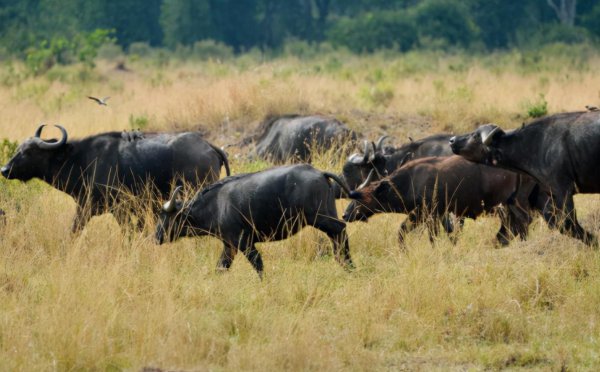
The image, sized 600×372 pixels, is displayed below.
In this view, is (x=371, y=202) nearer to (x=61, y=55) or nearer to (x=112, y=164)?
(x=112, y=164)

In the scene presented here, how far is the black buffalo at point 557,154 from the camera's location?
9484 millimetres

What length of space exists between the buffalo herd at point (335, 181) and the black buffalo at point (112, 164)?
0.03 feet

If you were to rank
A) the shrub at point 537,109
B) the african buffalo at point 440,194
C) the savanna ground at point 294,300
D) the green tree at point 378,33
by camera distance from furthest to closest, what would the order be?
the green tree at point 378,33, the shrub at point 537,109, the african buffalo at point 440,194, the savanna ground at point 294,300

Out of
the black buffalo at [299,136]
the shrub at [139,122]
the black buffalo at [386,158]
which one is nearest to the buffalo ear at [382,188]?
the black buffalo at [386,158]

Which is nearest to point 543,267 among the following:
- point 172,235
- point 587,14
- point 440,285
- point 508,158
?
point 440,285

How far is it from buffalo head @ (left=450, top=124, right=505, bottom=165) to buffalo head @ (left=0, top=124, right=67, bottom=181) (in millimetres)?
4048

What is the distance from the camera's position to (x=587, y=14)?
49.6 m

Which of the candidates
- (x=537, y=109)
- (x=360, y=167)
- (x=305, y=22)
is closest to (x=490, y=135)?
(x=360, y=167)

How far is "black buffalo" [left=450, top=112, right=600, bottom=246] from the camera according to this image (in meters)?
9.48

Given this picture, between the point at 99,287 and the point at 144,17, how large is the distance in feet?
157

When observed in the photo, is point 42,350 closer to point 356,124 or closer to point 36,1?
point 356,124

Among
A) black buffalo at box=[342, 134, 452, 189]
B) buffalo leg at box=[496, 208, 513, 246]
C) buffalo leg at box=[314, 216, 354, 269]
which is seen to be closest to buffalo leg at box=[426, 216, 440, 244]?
buffalo leg at box=[496, 208, 513, 246]

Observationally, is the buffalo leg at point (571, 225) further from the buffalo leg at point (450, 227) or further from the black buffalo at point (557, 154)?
the buffalo leg at point (450, 227)

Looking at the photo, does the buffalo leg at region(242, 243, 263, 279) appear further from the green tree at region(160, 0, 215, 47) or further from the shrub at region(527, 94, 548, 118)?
the green tree at region(160, 0, 215, 47)
